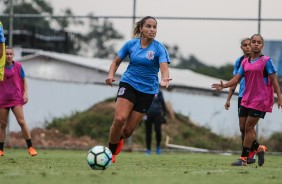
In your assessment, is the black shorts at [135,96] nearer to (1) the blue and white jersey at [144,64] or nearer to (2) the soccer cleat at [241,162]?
(1) the blue and white jersey at [144,64]

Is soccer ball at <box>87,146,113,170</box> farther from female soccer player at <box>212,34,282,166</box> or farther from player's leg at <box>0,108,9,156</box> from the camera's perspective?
player's leg at <box>0,108,9,156</box>

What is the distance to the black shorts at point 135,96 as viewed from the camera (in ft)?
34.4

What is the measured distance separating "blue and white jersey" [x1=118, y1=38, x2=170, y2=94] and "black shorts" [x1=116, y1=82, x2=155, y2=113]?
2.3 inches

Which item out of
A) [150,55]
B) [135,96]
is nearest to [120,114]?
[135,96]

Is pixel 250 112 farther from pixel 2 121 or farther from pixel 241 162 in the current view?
pixel 2 121

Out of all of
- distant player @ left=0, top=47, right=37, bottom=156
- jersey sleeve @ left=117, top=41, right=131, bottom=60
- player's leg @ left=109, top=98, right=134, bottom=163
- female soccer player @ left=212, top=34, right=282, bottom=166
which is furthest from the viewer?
distant player @ left=0, top=47, right=37, bottom=156

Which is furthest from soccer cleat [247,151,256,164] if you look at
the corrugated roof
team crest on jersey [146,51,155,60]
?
the corrugated roof

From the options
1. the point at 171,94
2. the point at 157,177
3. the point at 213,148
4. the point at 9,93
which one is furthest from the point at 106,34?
the point at 157,177

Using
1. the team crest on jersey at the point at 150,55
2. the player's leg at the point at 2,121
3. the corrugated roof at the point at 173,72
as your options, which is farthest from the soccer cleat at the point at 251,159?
the corrugated roof at the point at 173,72

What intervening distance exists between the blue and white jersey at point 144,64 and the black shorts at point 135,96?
6cm

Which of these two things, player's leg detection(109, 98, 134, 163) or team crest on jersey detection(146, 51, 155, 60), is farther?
team crest on jersey detection(146, 51, 155, 60)

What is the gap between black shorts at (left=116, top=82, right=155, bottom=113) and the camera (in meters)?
10.5

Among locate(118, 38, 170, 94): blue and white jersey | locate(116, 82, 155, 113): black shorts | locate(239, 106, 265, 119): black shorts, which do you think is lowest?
locate(239, 106, 265, 119): black shorts

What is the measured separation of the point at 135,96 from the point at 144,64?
47 cm
